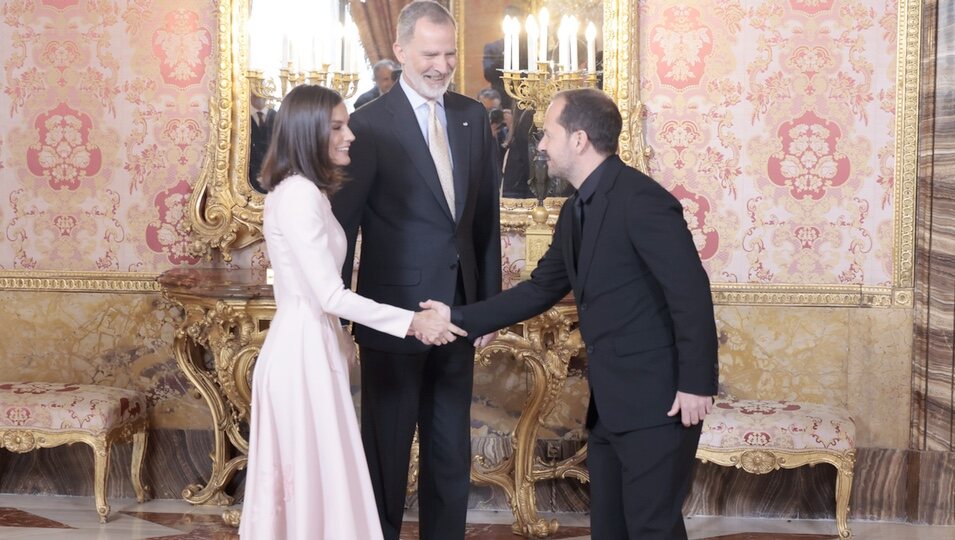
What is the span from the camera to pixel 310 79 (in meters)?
4.81

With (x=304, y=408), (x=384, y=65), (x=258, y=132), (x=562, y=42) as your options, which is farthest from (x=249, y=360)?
(x=562, y=42)

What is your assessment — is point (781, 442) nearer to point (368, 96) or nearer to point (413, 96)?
point (413, 96)

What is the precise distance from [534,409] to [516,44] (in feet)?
5.15

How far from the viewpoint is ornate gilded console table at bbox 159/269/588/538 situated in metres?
4.41

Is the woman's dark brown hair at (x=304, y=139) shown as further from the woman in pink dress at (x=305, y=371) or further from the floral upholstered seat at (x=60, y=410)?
the floral upholstered seat at (x=60, y=410)

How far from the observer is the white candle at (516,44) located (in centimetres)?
479

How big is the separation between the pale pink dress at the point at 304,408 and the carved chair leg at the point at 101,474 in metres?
1.90

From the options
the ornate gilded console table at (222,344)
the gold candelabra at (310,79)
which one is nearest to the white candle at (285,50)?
the gold candelabra at (310,79)

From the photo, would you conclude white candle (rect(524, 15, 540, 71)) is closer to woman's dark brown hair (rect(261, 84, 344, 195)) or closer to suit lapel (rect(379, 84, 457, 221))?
suit lapel (rect(379, 84, 457, 221))

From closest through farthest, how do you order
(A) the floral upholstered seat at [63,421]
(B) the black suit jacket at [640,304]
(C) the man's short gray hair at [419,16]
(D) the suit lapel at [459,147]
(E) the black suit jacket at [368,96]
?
(B) the black suit jacket at [640,304] < (C) the man's short gray hair at [419,16] < (D) the suit lapel at [459,147] < (A) the floral upholstered seat at [63,421] < (E) the black suit jacket at [368,96]

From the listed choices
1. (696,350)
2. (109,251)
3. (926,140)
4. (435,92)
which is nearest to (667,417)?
(696,350)

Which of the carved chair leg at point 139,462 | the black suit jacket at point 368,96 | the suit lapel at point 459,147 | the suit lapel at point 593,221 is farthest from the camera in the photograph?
the carved chair leg at point 139,462

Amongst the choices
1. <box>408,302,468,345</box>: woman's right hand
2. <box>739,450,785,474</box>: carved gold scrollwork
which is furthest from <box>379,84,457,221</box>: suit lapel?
<box>739,450,785,474</box>: carved gold scrollwork

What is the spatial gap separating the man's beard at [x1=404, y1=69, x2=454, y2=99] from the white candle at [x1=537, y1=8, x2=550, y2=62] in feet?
Result: 4.80
